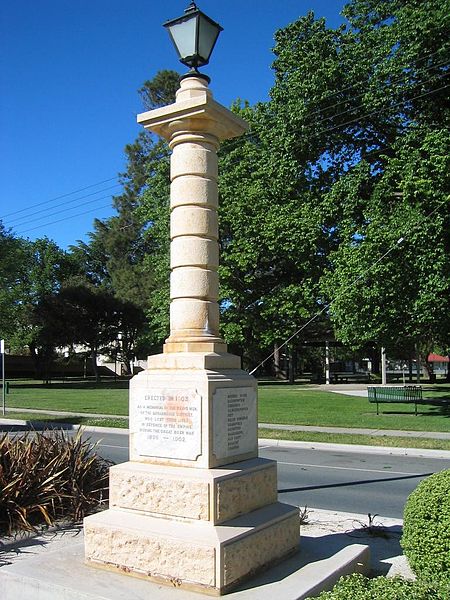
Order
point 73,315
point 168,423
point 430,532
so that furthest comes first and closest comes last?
point 73,315 < point 168,423 < point 430,532

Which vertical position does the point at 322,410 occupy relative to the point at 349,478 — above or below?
above

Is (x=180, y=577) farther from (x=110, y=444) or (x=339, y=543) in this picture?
(x=110, y=444)

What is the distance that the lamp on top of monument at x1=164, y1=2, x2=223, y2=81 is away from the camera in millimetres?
5621

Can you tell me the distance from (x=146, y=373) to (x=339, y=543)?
8.24ft

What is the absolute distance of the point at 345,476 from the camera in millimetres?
11383

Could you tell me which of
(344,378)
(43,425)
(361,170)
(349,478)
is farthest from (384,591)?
(344,378)

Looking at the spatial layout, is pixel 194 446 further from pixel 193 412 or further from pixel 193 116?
pixel 193 116

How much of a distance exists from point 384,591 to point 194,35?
4.76 meters

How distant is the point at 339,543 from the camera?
237 inches

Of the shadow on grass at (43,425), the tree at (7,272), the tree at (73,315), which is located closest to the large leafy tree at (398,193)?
the shadow on grass at (43,425)

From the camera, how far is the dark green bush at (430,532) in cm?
455

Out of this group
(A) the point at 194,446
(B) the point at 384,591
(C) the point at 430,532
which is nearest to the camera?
(B) the point at 384,591

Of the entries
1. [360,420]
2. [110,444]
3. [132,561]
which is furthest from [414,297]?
[132,561]

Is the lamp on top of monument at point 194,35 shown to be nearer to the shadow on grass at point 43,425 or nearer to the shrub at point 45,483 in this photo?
the shrub at point 45,483
